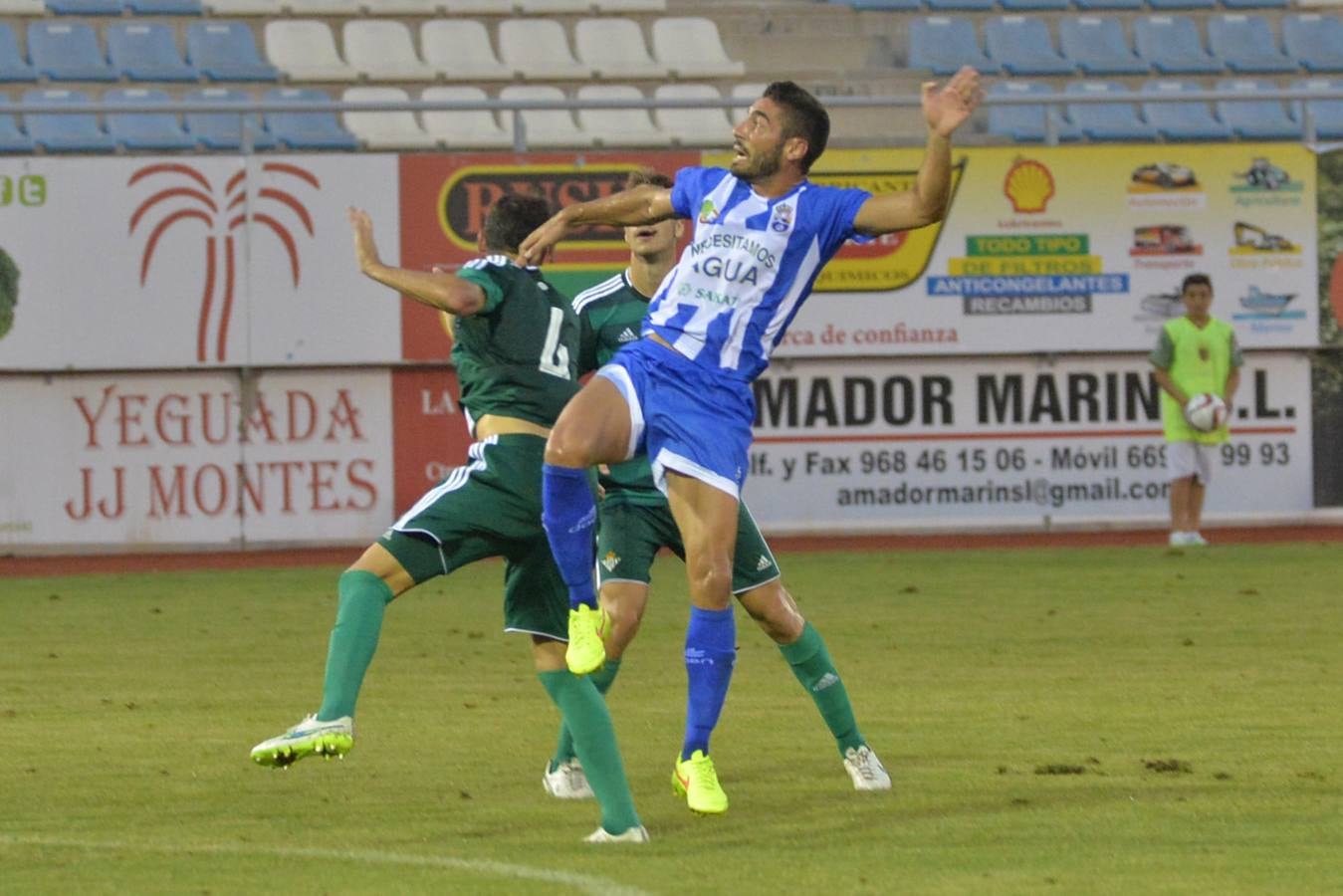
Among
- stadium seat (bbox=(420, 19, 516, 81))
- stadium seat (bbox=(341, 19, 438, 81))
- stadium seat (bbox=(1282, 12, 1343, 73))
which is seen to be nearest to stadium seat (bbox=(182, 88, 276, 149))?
stadium seat (bbox=(341, 19, 438, 81))

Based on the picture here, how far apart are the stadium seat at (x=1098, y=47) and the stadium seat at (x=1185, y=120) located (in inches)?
24.1

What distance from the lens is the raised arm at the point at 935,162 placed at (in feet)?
19.9

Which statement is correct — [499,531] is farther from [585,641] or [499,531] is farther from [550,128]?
[550,128]

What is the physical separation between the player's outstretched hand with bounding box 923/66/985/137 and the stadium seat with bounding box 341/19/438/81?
15767 millimetres

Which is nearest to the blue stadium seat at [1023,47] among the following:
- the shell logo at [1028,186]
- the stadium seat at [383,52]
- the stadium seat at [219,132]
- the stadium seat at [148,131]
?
the shell logo at [1028,186]

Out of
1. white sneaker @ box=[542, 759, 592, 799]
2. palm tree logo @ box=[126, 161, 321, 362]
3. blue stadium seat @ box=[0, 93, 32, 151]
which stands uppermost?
blue stadium seat @ box=[0, 93, 32, 151]

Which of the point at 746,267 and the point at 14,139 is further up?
the point at 14,139

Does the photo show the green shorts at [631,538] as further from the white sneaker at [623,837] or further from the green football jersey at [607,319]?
the white sneaker at [623,837]

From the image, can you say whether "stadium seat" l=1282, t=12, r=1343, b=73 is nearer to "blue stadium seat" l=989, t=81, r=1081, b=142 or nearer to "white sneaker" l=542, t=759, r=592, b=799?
"blue stadium seat" l=989, t=81, r=1081, b=142

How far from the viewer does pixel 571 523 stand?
6.17 meters

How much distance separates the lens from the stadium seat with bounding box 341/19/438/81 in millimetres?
21453

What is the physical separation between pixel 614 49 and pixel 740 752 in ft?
50.4

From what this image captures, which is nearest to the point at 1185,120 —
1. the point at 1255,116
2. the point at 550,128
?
the point at 1255,116

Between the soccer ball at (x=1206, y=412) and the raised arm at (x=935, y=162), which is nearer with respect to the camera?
the raised arm at (x=935, y=162)
